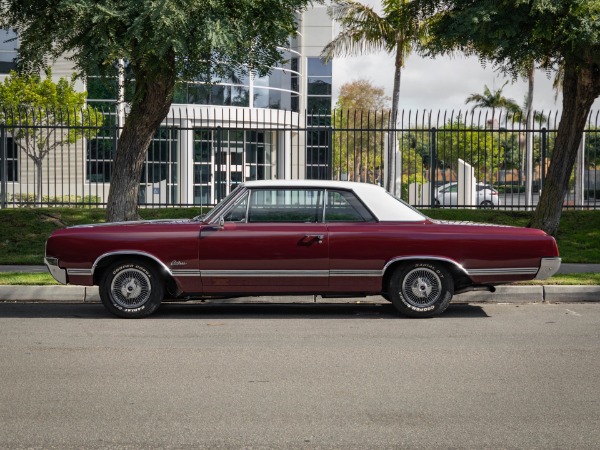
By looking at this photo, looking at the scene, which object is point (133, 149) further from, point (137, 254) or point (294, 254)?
point (294, 254)

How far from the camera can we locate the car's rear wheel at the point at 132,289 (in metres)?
10.3

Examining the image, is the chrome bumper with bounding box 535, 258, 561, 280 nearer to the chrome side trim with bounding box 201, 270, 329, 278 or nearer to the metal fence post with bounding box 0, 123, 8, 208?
the chrome side trim with bounding box 201, 270, 329, 278

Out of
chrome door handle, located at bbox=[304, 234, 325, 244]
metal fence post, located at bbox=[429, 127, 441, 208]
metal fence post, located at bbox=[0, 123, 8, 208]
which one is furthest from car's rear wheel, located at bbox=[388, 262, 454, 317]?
metal fence post, located at bbox=[0, 123, 8, 208]

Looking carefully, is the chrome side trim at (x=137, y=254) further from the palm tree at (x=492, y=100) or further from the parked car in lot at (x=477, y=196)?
the palm tree at (x=492, y=100)

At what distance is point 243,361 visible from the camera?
7.67m

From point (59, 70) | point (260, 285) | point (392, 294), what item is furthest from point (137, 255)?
point (59, 70)

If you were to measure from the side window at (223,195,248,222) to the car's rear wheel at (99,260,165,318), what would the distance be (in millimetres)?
1020

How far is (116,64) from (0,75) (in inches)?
1049

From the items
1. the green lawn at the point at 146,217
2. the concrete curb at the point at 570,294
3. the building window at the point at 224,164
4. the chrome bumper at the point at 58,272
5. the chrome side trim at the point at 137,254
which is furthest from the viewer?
the building window at the point at 224,164

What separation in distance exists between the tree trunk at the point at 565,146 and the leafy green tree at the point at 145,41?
557 centimetres

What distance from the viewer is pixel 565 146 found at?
17.6m

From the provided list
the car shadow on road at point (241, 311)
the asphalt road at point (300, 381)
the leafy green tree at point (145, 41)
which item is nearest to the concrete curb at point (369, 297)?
the car shadow on road at point (241, 311)

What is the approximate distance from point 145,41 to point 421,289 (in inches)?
217

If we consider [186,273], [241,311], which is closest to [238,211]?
[186,273]
